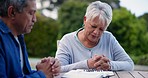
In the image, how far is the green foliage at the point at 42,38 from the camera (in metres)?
8.29

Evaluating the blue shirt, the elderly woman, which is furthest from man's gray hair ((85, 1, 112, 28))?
the blue shirt

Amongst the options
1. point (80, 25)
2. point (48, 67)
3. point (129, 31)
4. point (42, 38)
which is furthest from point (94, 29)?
point (42, 38)

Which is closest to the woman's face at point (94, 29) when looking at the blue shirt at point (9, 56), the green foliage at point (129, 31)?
the blue shirt at point (9, 56)

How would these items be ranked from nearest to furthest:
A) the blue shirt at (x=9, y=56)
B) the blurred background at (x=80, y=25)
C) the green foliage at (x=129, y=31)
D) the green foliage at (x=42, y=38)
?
the blue shirt at (x=9, y=56) → the blurred background at (x=80, y=25) → the green foliage at (x=129, y=31) → the green foliage at (x=42, y=38)

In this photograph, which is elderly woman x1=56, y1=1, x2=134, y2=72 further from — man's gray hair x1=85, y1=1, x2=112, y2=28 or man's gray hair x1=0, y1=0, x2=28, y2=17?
man's gray hair x1=0, y1=0, x2=28, y2=17

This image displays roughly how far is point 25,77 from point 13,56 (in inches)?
3.9

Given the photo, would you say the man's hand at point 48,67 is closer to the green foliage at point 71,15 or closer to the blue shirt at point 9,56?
the blue shirt at point 9,56

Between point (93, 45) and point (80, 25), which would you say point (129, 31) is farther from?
point (93, 45)

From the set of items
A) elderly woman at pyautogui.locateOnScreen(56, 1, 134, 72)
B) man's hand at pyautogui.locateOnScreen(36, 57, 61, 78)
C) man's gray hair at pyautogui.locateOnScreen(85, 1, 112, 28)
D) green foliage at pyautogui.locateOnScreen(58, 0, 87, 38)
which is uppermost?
green foliage at pyautogui.locateOnScreen(58, 0, 87, 38)

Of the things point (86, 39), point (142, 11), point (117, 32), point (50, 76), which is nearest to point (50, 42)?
point (117, 32)

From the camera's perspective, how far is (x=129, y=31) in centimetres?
668

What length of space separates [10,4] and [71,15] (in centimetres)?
647

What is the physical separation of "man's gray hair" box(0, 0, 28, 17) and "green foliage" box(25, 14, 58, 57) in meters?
6.93

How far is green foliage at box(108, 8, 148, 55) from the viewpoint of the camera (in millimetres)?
6352
